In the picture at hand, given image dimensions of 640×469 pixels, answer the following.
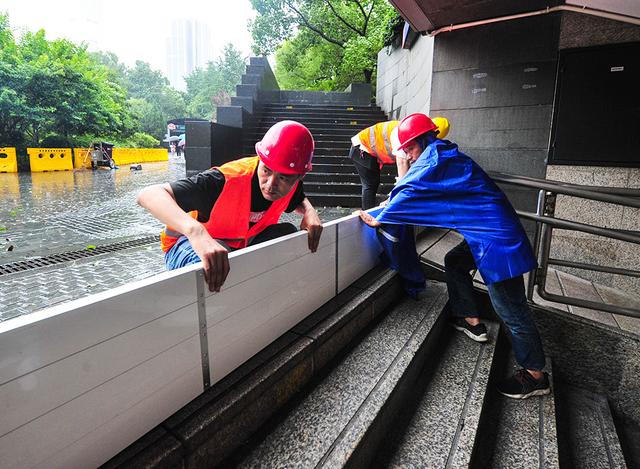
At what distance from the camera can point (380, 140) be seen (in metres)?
4.84

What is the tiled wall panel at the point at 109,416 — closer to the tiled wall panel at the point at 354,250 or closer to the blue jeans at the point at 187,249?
the blue jeans at the point at 187,249

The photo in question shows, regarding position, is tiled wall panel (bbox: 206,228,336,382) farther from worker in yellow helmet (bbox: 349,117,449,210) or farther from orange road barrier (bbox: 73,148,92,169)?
orange road barrier (bbox: 73,148,92,169)

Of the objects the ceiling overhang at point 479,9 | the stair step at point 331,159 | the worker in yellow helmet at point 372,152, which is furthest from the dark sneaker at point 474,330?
the stair step at point 331,159

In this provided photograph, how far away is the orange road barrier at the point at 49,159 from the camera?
1756 cm

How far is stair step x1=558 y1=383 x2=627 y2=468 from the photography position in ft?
8.82

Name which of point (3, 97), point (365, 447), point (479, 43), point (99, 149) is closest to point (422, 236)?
point (479, 43)

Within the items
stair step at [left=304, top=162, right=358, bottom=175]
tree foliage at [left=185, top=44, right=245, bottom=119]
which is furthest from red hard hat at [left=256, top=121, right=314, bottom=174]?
tree foliage at [left=185, top=44, right=245, bottom=119]

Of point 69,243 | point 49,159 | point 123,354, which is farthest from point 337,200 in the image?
point 49,159

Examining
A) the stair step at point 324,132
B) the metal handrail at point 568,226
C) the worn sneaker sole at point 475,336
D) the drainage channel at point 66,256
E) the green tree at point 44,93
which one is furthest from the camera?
the green tree at point 44,93

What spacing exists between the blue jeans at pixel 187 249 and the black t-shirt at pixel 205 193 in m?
0.17

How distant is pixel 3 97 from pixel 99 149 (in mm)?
4942

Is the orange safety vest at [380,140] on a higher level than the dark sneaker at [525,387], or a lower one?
higher

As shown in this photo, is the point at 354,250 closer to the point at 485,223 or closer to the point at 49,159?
the point at 485,223

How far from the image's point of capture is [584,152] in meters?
4.83
